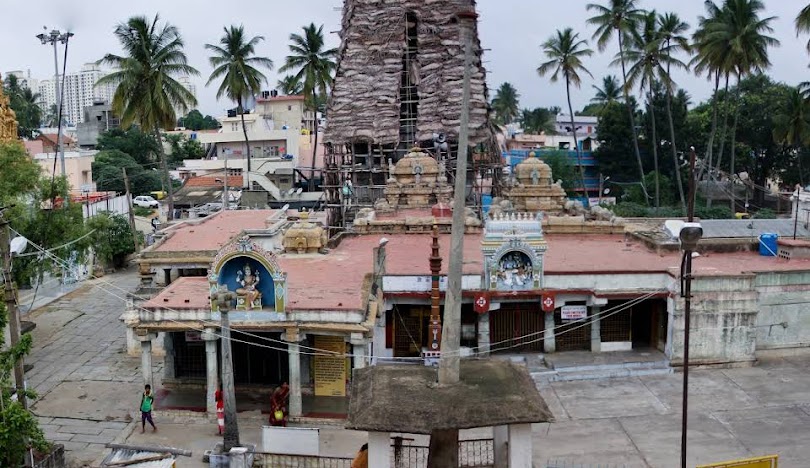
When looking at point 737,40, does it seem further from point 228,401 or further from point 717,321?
point 228,401

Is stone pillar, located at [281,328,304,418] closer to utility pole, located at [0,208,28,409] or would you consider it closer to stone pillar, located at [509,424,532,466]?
utility pole, located at [0,208,28,409]

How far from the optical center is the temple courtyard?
66.0 feet

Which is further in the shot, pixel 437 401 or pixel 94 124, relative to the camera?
pixel 94 124

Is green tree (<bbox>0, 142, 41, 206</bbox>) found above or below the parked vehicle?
above

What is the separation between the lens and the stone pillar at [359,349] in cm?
2192

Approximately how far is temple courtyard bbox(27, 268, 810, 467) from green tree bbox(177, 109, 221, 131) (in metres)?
121

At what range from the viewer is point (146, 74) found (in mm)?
46906

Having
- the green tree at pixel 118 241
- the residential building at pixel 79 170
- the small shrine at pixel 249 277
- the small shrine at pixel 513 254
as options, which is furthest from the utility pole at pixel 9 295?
the residential building at pixel 79 170

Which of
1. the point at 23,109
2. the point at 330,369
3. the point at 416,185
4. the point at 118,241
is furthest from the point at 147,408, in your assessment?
the point at 23,109

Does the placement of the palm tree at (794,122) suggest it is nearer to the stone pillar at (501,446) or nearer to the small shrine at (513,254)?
the small shrine at (513,254)

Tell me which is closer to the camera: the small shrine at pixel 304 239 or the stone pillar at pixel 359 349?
the stone pillar at pixel 359 349

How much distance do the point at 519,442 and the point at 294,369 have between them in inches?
400

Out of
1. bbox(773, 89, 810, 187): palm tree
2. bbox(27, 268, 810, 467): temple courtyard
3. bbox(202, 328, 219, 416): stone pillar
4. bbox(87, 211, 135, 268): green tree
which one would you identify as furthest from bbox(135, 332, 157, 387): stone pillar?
bbox(773, 89, 810, 187): palm tree

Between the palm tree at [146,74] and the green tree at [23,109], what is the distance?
44.6 metres
